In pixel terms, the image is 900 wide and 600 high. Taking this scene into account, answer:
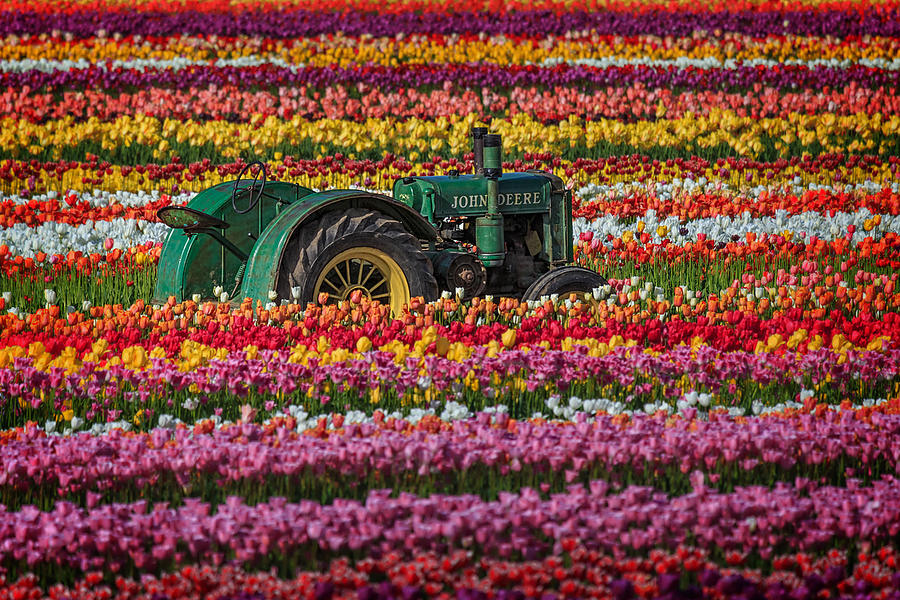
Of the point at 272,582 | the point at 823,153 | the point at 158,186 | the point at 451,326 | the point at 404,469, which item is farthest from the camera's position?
the point at 823,153

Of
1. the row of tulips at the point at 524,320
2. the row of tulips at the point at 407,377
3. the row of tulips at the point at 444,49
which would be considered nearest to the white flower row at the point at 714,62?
the row of tulips at the point at 444,49

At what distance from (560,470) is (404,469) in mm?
633

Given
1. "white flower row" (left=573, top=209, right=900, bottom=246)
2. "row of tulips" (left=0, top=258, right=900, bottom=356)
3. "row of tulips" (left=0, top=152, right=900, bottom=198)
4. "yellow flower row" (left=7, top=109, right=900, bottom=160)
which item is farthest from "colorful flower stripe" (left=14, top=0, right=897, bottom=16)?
"row of tulips" (left=0, top=258, right=900, bottom=356)

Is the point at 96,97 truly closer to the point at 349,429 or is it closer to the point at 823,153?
the point at 823,153

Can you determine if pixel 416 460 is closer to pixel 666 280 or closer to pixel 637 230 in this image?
pixel 666 280

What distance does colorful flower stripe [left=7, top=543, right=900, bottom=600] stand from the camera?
13.3 ft

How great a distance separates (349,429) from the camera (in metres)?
5.29

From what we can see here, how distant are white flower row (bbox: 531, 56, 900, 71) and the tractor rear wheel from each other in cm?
1327

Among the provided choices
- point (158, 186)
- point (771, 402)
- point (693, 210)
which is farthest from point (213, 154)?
point (771, 402)

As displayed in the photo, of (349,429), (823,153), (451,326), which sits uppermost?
(823,153)

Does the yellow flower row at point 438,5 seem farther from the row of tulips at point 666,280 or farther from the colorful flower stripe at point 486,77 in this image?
the row of tulips at point 666,280

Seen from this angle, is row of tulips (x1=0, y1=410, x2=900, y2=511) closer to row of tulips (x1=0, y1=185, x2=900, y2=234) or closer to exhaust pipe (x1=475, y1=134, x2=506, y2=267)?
exhaust pipe (x1=475, y1=134, x2=506, y2=267)

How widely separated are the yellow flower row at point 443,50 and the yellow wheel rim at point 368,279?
14.2 meters

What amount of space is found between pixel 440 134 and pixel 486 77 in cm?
309
